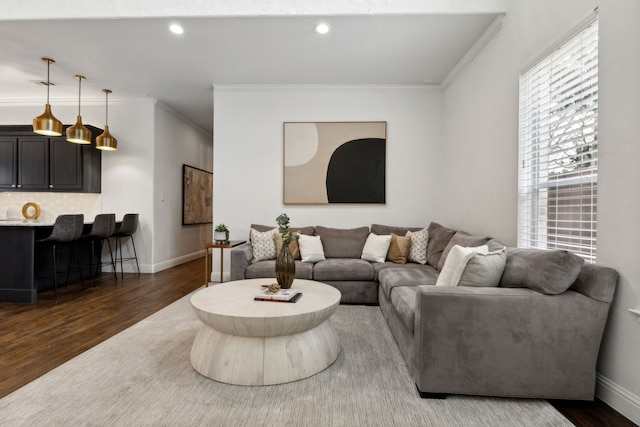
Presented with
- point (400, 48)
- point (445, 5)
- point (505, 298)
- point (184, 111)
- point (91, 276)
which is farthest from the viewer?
point (184, 111)

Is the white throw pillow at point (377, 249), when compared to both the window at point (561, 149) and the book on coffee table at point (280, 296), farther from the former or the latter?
the book on coffee table at point (280, 296)

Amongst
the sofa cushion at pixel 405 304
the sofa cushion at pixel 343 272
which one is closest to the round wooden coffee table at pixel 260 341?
the sofa cushion at pixel 405 304

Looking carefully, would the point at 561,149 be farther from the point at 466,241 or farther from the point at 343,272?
the point at 343,272

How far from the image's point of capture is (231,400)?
176 centimetres

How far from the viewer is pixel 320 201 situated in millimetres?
4559

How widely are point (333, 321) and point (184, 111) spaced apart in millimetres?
4793

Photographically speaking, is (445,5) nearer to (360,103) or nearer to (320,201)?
(360,103)

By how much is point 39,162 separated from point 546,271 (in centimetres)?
641

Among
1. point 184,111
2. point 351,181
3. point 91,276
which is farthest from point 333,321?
point 184,111

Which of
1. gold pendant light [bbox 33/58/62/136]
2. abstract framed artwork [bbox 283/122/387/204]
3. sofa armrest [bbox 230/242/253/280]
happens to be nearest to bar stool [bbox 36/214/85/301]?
gold pendant light [bbox 33/58/62/136]

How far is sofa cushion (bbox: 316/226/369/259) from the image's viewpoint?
4051mm

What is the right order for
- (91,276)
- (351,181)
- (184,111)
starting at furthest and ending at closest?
(184,111)
(91,276)
(351,181)

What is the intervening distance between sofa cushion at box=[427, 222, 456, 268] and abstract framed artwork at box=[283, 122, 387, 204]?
1021mm

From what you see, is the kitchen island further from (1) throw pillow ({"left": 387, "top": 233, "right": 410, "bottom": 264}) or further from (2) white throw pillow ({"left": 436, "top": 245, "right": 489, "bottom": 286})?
(2) white throw pillow ({"left": 436, "top": 245, "right": 489, "bottom": 286})
